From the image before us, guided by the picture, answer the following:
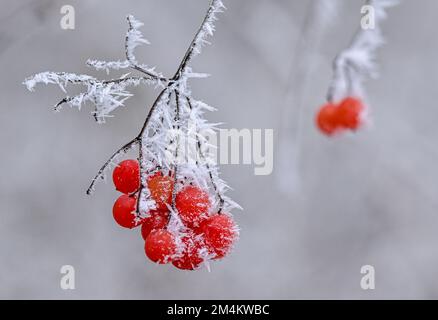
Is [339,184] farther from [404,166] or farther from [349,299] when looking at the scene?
[404,166]

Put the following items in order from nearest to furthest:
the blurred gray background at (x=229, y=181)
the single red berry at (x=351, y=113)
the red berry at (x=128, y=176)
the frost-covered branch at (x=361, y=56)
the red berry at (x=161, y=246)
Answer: the frost-covered branch at (x=361, y=56) → the single red berry at (x=351, y=113) → the red berry at (x=161, y=246) → the red berry at (x=128, y=176) → the blurred gray background at (x=229, y=181)

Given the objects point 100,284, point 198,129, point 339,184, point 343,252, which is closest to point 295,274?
point 343,252

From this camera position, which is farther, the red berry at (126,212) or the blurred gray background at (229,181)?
the blurred gray background at (229,181)

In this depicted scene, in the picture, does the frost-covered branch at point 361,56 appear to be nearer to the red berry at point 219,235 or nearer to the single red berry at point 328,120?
the single red berry at point 328,120

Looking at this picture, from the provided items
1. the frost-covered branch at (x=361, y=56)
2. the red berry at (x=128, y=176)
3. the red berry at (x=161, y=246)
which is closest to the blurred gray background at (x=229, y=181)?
the red berry at (x=128, y=176)

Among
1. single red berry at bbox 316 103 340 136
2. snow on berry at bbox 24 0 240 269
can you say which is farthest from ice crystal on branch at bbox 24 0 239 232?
single red berry at bbox 316 103 340 136
